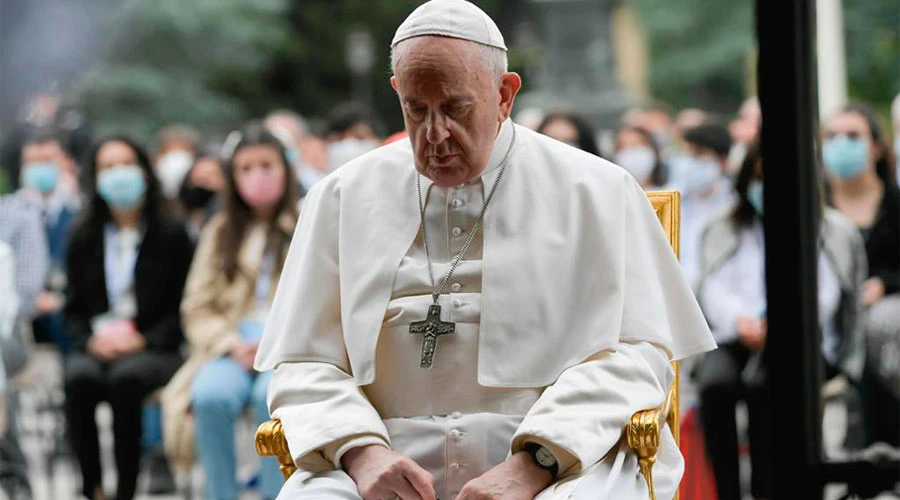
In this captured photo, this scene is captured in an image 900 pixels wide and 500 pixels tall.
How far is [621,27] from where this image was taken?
45.0m

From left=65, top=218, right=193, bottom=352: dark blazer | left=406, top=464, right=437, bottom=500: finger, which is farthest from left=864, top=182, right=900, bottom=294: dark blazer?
left=406, top=464, right=437, bottom=500: finger

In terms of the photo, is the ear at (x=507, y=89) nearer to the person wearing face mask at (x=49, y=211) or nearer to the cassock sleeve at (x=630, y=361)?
the cassock sleeve at (x=630, y=361)

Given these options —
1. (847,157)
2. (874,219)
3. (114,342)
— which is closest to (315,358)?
(114,342)

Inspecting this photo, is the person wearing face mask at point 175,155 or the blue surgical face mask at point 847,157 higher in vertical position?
the person wearing face mask at point 175,155

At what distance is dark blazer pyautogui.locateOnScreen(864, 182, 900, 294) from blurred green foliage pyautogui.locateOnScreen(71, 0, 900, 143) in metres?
14.0

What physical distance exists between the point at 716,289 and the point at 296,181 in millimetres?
2046

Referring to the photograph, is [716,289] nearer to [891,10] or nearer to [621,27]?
[891,10]

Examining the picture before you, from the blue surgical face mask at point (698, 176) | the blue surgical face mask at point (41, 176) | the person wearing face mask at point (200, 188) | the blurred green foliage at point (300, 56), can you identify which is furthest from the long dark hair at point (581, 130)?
the blurred green foliage at point (300, 56)

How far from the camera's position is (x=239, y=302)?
24.4 feet

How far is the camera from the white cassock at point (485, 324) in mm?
3979

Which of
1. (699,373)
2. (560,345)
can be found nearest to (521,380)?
(560,345)

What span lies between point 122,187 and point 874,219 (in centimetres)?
373

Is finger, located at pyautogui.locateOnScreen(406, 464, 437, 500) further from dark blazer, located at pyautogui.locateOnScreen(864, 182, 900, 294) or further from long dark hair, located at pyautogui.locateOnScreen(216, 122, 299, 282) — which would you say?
dark blazer, located at pyautogui.locateOnScreen(864, 182, 900, 294)

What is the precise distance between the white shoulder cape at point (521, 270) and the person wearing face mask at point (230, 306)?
9.55 ft
